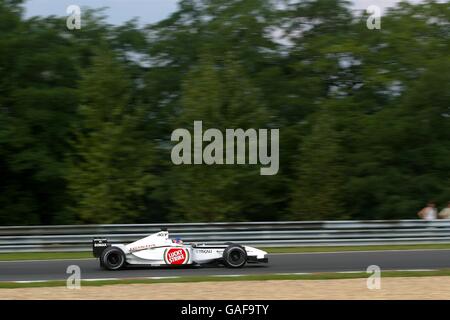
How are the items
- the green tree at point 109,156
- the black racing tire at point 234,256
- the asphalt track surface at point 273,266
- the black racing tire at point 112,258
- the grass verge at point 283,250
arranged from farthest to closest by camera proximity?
the green tree at point 109,156 < the grass verge at point 283,250 < the black racing tire at point 234,256 < the black racing tire at point 112,258 < the asphalt track surface at point 273,266

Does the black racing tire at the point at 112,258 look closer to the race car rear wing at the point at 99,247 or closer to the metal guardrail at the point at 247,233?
the race car rear wing at the point at 99,247

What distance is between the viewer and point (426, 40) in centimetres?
2920

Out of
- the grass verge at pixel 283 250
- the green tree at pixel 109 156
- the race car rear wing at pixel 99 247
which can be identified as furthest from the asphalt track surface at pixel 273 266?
the green tree at pixel 109 156

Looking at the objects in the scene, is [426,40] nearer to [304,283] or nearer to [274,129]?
[274,129]

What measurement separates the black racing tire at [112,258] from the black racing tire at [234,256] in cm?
182

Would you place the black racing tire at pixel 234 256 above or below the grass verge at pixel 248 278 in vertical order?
below

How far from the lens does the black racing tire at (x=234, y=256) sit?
43.2 feet

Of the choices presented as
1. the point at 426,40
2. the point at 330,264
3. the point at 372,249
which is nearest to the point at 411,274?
the point at 330,264

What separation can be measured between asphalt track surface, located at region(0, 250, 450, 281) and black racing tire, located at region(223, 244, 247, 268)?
0.43 feet

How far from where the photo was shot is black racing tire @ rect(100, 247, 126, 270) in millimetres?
12984

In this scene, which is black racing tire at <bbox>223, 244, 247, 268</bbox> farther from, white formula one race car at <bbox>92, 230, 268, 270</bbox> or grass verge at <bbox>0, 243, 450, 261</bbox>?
grass verge at <bbox>0, 243, 450, 261</bbox>

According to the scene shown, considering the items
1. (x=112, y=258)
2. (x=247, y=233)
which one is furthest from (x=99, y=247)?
(x=247, y=233)

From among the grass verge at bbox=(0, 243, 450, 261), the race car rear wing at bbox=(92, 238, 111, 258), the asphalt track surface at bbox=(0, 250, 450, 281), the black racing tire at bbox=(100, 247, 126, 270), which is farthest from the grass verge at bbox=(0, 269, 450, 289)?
the grass verge at bbox=(0, 243, 450, 261)

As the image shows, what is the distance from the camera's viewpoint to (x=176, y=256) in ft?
42.9
